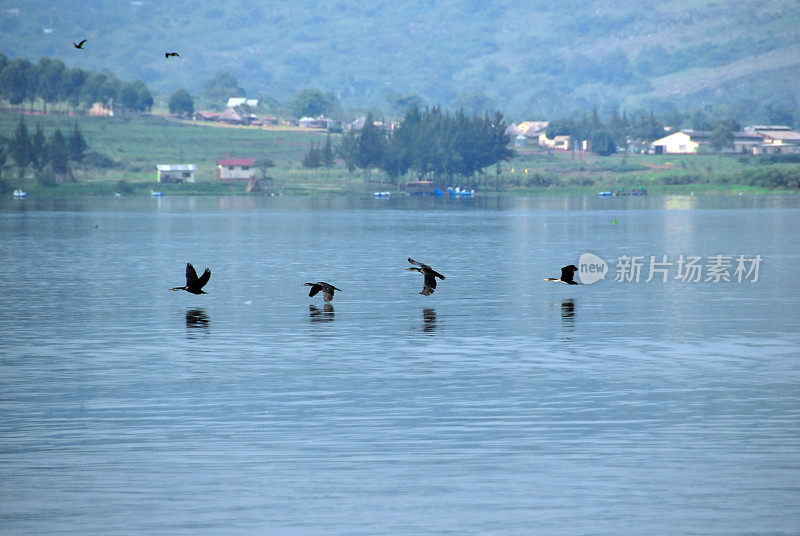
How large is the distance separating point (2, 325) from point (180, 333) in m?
7.19

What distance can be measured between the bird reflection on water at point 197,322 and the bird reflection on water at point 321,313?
12.8 feet

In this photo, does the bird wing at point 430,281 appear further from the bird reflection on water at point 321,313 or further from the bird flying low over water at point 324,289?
the bird flying low over water at point 324,289

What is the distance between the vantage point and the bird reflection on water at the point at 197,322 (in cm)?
4192

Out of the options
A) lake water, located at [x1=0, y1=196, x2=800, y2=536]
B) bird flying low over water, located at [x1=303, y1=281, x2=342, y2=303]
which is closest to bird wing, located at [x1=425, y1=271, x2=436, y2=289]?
lake water, located at [x1=0, y1=196, x2=800, y2=536]

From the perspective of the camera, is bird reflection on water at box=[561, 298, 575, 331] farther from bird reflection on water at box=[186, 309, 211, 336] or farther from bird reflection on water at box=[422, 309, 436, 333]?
bird reflection on water at box=[186, 309, 211, 336]

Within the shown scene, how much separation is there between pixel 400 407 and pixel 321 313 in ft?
65.3

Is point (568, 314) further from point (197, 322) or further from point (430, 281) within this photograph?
point (197, 322)

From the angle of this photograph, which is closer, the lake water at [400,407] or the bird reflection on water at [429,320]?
the lake water at [400,407]

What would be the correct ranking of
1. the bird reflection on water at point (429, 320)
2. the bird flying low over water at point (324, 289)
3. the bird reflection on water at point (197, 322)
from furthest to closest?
the bird flying low over water at point (324, 289) < the bird reflection on water at point (197, 322) < the bird reflection on water at point (429, 320)

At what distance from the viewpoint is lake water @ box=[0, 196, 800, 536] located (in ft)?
63.8

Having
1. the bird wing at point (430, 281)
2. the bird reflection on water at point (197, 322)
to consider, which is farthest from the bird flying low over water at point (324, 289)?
the bird wing at point (430, 281)

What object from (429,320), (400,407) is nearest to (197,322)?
(429,320)

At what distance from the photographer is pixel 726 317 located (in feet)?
147

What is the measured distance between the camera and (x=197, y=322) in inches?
1742
